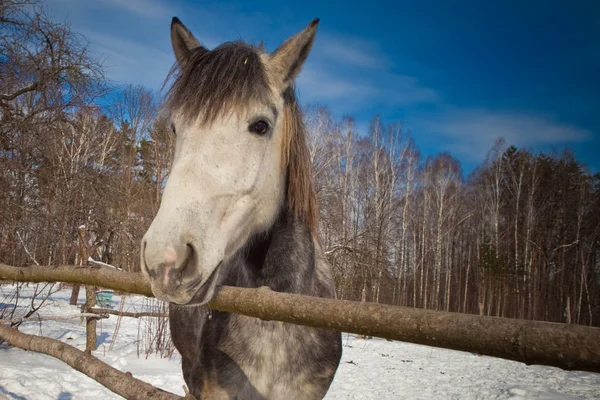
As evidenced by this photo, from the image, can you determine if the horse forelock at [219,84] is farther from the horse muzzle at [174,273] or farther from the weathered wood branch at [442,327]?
the weathered wood branch at [442,327]

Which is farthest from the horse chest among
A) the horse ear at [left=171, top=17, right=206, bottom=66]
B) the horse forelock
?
the horse ear at [left=171, top=17, right=206, bottom=66]

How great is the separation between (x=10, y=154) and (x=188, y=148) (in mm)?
7002

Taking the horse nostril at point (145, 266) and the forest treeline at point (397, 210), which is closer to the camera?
the horse nostril at point (145, 266)

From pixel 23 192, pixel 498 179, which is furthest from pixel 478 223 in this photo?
pixel 23 192

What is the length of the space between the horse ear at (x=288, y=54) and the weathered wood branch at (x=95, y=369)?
1923 millimetres

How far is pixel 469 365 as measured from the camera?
11.2 metres

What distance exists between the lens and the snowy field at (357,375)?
551cm

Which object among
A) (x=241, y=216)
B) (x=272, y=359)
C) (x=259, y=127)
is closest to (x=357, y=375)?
(x=272, y=359)

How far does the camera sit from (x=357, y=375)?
8.76 metres

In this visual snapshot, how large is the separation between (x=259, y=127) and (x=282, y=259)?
88 cm

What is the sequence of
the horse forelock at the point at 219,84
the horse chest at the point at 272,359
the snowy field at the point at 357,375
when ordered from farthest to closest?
the snowy field at the point at 357,375, the horse chest at the point at 272,359, the horse forelock at the point at 219,84

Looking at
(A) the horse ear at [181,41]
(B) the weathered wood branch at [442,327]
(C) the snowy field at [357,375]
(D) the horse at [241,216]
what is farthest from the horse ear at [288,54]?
(C) the snowy field at [357,375]

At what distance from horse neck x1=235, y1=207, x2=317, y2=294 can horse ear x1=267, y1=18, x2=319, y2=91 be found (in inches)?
35.2

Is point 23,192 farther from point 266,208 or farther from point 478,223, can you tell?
point 478,223
